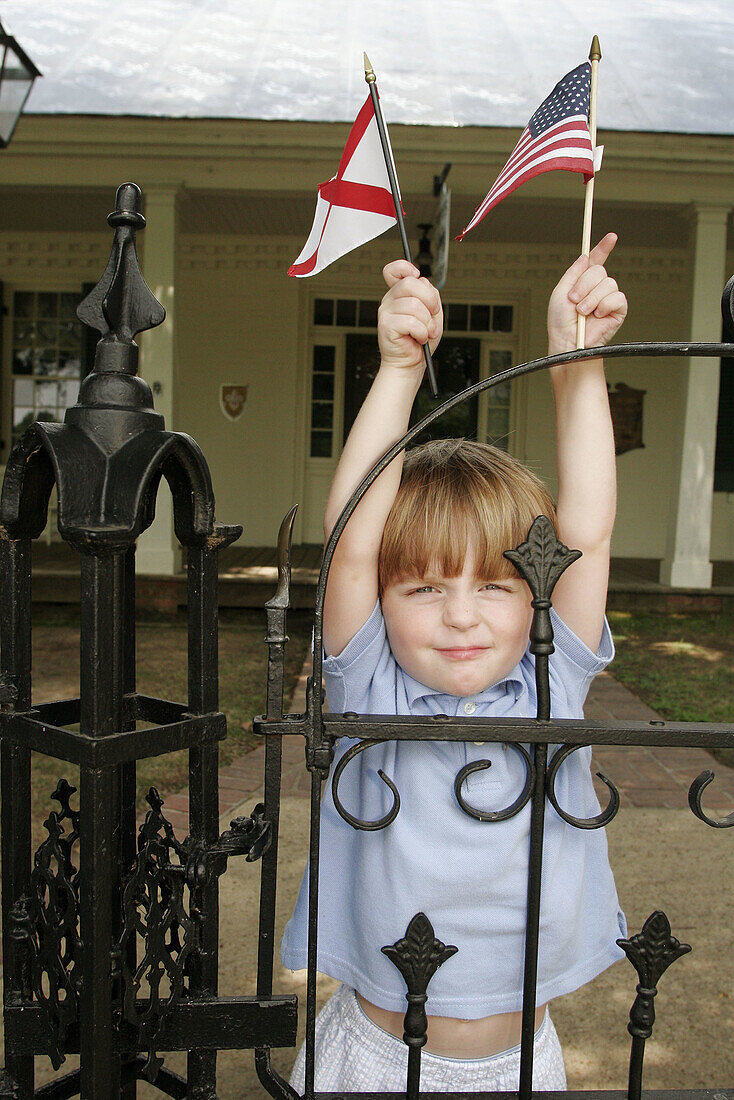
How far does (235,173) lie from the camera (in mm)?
6980

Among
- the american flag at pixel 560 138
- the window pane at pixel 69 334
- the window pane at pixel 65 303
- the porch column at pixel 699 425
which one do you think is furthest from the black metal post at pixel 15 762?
the window pane at pixel 65 303

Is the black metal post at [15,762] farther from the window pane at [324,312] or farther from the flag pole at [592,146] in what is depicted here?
the window pane at [324,312]

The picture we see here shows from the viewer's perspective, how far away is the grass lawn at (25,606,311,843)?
3391 millimetres

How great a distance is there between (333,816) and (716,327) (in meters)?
6.97

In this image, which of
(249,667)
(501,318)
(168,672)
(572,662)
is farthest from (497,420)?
(572,662)

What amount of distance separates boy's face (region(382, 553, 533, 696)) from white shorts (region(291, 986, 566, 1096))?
0.56 metres

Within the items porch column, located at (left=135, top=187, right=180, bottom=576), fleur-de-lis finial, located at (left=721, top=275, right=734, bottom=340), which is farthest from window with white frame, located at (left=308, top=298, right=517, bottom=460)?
fleur-de-lis finial, located at (left=721, top=275, right=734, bottom=340)

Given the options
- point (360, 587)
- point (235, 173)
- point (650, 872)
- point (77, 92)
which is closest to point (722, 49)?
point (235, 173)

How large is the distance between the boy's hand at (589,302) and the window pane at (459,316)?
337 inches

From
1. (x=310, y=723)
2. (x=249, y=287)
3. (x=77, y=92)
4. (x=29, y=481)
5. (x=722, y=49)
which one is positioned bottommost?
(x=310, y=723)

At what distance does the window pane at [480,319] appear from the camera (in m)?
9.42

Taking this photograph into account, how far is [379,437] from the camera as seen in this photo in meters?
1.09

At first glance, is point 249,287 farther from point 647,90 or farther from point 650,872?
point 650,872

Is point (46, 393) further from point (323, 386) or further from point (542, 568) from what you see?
point (542, 568)
